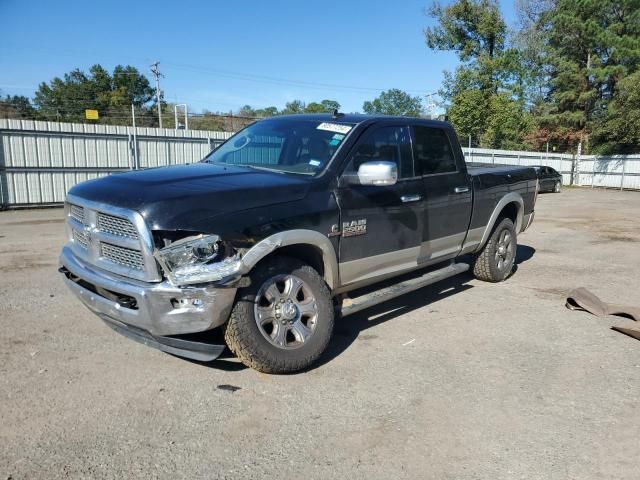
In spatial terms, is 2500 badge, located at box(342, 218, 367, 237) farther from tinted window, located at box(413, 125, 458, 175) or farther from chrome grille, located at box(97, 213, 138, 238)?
chrome grille, located at box(97, 213, 138, 238)

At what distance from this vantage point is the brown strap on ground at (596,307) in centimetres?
527

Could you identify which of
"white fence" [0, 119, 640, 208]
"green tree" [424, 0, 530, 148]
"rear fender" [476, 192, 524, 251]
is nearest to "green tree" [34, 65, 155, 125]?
"green tree" [424, 0, 530, 148]

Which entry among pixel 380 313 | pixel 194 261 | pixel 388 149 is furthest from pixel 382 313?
pixel 194 261

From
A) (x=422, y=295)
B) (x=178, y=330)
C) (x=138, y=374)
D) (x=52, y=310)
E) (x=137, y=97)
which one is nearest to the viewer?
(x=178, y=330)

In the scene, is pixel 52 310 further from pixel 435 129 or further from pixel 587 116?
pixel 587 116

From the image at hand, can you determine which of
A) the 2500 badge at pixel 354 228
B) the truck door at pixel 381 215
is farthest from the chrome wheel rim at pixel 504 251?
the 2500 badge at pixel 354 228

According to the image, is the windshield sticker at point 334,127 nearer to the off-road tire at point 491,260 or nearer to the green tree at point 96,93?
the off-road tire at point 491,260

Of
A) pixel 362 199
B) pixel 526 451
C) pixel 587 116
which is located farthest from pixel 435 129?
pixel 587 116

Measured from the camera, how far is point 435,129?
17.9ft

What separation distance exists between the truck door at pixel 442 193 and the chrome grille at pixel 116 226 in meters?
2.78

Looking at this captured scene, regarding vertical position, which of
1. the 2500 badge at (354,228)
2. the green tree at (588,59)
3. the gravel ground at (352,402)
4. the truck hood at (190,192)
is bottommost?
the gravel ground at (352,402)

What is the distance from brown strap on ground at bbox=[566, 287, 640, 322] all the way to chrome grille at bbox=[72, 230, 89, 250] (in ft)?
16.2

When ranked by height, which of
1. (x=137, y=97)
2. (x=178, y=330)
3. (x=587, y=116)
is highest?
(x=137, y=97)

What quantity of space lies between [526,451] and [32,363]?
356 cm
